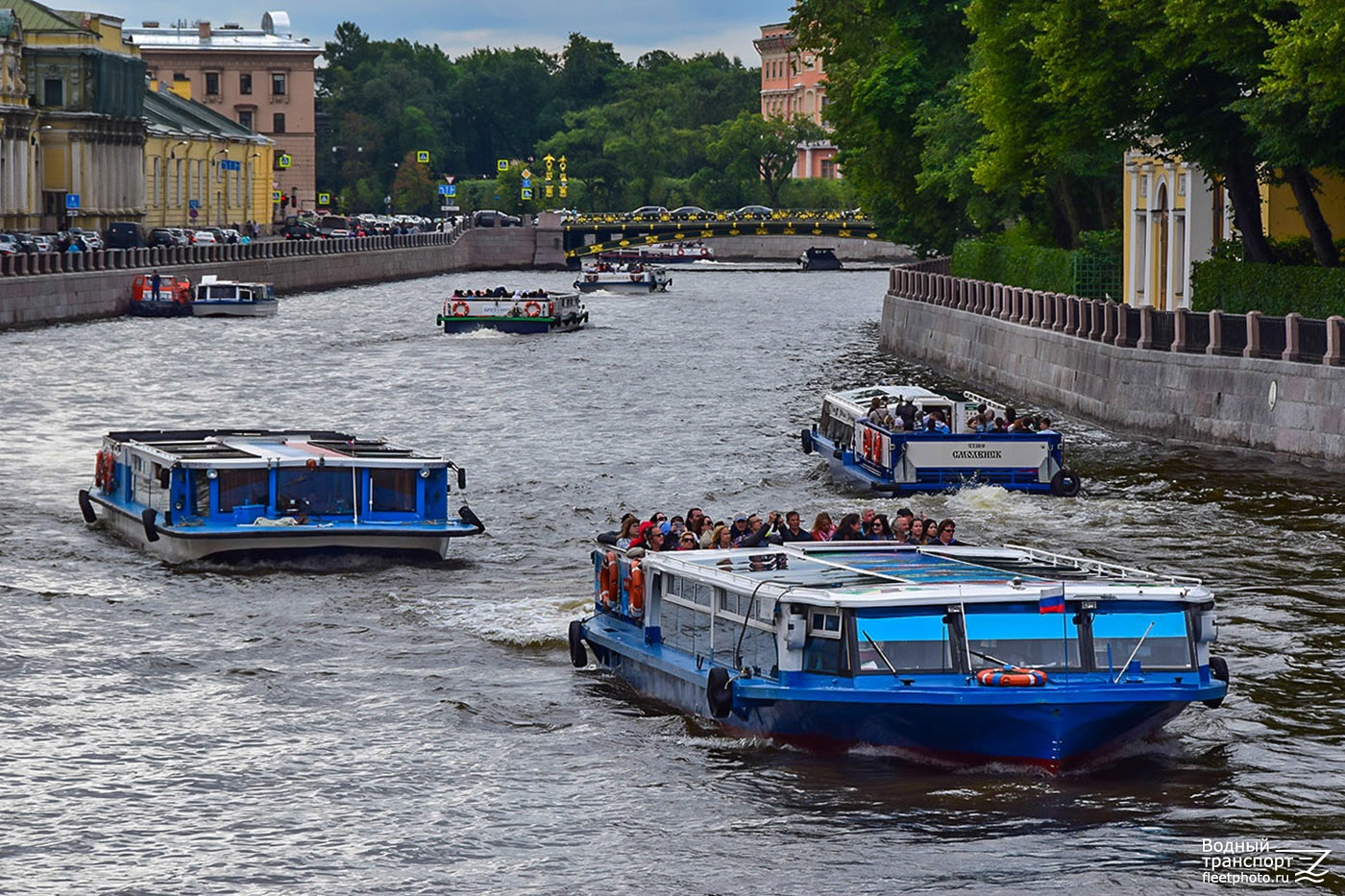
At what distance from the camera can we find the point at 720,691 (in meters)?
23.2

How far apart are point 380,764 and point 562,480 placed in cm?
2151

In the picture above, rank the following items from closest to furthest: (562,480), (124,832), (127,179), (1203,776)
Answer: (124,832), (1203,776), (562,480), (127,179)

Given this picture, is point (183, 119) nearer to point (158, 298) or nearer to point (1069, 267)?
point (158, 298)

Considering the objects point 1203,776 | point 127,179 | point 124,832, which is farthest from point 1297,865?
point 127,179

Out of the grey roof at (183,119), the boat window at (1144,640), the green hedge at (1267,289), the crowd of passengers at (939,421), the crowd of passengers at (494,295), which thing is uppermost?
the grey roof at (183,119)

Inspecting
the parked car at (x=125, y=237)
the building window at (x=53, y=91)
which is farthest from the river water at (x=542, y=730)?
the building window at (x=53, y=91)

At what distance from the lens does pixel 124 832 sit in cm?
2142

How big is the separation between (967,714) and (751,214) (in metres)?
169

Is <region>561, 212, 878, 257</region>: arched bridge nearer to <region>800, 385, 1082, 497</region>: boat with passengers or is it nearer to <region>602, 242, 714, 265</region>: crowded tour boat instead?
<region>602, 242, 714, 265</region>: crowded tour boat

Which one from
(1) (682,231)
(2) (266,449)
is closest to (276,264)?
(1) (682,231)

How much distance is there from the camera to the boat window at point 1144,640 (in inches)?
878

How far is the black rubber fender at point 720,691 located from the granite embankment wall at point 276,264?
63.5m

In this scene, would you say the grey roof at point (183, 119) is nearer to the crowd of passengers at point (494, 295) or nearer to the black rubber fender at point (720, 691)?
the crowd of passengers at point (494, 295)

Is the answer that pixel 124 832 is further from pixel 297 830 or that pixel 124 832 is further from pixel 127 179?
pixel 127 179
